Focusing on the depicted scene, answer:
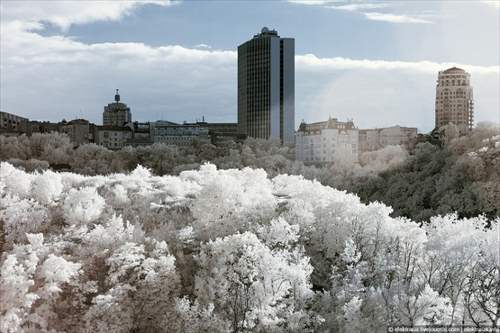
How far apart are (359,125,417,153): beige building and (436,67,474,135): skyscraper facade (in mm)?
7589

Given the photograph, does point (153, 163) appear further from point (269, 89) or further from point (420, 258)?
point (420, 258)

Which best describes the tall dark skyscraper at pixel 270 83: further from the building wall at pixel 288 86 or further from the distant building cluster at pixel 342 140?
the distant building cluster at pixel 342 140

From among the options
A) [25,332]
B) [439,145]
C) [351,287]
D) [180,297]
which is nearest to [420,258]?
[351,287]

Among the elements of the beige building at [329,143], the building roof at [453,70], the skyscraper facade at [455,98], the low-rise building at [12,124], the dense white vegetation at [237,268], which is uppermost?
the building roof at [453,70]

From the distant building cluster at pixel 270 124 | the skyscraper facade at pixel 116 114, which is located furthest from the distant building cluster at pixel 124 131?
the skyscraper facade at pixel 116 114

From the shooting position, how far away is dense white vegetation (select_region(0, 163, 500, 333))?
1708 inches

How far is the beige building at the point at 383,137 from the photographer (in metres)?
113

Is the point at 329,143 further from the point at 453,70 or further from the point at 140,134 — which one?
the point at 140,134

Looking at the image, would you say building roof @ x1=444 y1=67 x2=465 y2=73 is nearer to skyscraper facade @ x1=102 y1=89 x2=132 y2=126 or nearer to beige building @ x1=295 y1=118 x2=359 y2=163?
beige building @ x1=295 y1=118 x2=359 y2=163

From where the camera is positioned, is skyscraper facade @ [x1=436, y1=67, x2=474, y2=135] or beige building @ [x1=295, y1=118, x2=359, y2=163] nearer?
beige building @ [x1=295, y1=118, x2=359, y2=163]

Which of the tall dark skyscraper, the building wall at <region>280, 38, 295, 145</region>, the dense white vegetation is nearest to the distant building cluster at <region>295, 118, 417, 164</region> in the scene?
the tall dark skyscraper

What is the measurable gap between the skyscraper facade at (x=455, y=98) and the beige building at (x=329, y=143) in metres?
15.2

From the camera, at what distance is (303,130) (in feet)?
409

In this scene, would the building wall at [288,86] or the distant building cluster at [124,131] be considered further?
the building wall at [288,86]
